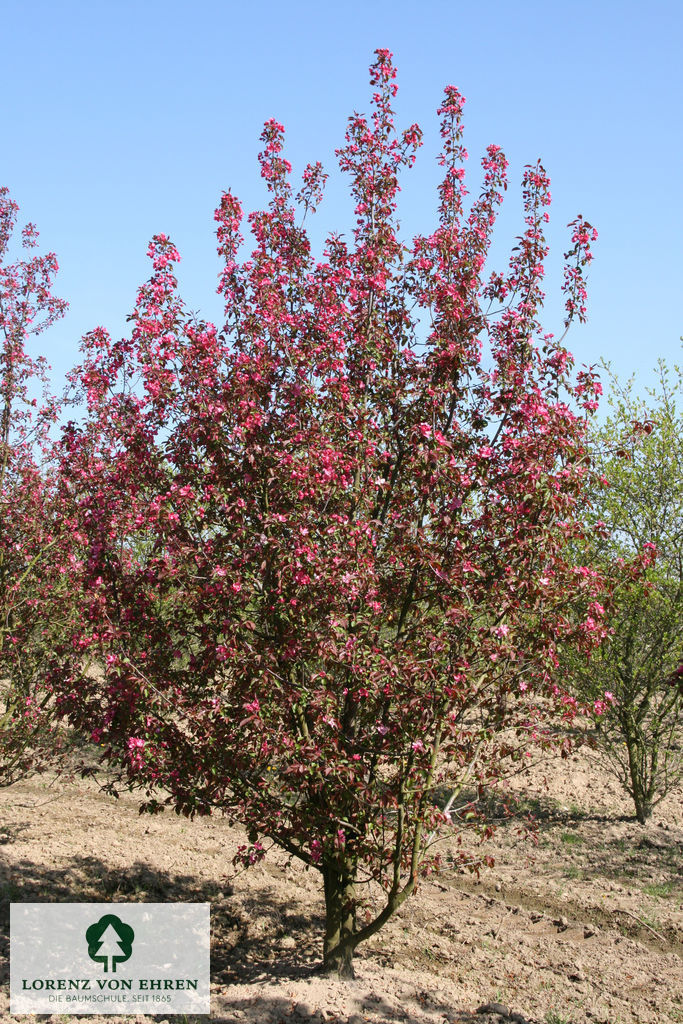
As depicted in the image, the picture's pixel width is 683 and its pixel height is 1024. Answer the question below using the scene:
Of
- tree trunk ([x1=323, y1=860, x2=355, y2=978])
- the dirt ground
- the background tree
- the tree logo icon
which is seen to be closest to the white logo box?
the tree logo icon

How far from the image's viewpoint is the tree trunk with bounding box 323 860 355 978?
19.2 feet

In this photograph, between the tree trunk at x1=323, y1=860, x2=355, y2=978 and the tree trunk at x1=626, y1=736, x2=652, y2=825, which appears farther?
the tree trunk at x1=626, y1=736, x2=652, y2=825

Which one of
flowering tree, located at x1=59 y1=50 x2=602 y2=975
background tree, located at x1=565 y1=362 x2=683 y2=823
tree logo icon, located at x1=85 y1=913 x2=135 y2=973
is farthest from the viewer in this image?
background tree, located at x1=565 y1=362 x2=683 y2=823

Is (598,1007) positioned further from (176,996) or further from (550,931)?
(176,996)

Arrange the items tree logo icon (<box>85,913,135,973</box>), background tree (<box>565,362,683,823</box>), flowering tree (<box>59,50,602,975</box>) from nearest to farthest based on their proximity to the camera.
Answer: flowering tree (<box>59,50,602,975</box>), tree logo icon (<box>85,913,135,973</box>), background tree (<box>565,362,683,823</box>)

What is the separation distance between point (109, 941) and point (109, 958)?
0.60 ft

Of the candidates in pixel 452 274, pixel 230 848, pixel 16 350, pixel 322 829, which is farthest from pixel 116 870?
pixel 452 274

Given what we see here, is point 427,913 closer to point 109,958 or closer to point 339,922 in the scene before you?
point 339,922

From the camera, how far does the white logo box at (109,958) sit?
5.72 metres

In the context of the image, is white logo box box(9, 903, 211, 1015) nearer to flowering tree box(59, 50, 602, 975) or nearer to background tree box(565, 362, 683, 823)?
flowering tree box(59, 50, 602, 975)

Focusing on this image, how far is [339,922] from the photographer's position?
6012 millimetres

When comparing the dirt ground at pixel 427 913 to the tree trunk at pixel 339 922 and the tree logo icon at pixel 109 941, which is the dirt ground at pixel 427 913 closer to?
the tree trunk at pixel 339 922

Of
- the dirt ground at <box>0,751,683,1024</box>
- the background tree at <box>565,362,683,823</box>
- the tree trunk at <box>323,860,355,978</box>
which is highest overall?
the background tree at <box>565,362,683,823</box>

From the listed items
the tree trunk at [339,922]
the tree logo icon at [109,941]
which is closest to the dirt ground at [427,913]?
the tree trunk at [339,922]
